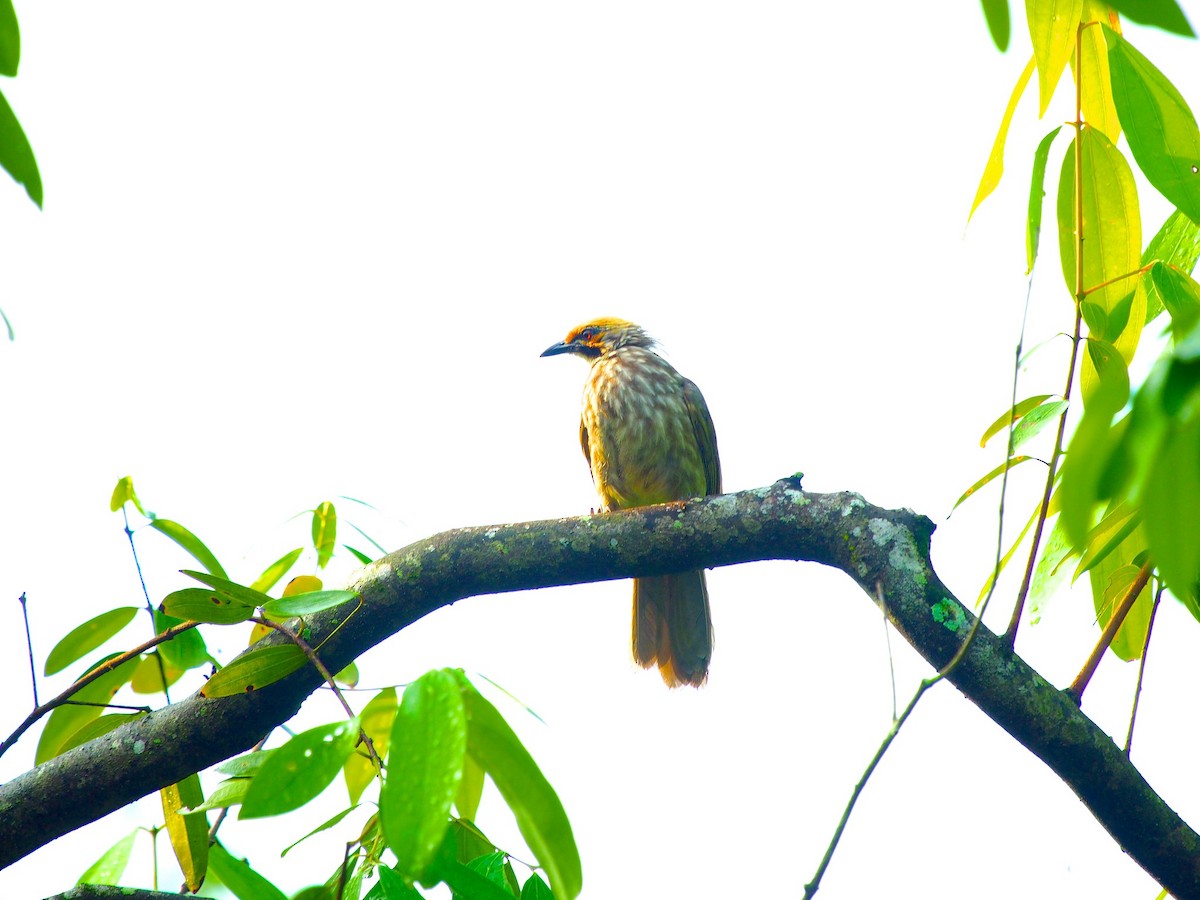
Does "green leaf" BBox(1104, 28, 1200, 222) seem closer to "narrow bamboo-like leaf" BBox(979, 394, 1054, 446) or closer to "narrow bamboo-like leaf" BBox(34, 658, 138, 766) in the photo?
"narrow bamboo-like leaf" BBox(979, 394, 1054, 446)

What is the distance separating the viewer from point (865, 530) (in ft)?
8.21

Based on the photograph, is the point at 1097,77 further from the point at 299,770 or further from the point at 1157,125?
the point at 299,770

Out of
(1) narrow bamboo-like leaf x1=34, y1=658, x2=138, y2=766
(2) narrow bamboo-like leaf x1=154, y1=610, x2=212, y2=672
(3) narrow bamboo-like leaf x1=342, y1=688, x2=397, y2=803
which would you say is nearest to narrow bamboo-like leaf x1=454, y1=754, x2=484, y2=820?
(3) narrow bamboo-like leaf x1=342, y1=688, x2=397, y2=803

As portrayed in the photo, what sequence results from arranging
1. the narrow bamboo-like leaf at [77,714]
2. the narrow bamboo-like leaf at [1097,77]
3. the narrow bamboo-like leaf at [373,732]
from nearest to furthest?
1. the narrow bamboo-like leaf at [1097,77]
2. the narrow bamboo-like leaf at [373,732]
3. the narrow bamboo-like leaf at [77,714]

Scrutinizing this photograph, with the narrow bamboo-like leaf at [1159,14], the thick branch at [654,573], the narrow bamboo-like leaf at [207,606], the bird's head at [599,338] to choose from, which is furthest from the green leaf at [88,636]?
the bird's head at [599,338]

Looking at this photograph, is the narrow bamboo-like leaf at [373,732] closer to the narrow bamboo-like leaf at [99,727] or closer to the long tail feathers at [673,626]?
the narrow bamboo-like leaf at [99,727]

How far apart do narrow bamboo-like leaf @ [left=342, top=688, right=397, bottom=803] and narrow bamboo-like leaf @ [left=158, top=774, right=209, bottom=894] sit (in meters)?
0.31

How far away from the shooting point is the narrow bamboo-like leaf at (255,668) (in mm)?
1961

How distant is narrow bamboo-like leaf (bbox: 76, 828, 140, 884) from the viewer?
2.24 metres

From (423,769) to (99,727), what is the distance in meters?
1.59

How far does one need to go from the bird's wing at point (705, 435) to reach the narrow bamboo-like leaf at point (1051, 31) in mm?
3119

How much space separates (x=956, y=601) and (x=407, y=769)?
5.14 ft

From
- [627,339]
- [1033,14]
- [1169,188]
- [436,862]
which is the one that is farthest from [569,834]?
[627,339]

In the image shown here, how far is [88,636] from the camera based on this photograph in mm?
2434
